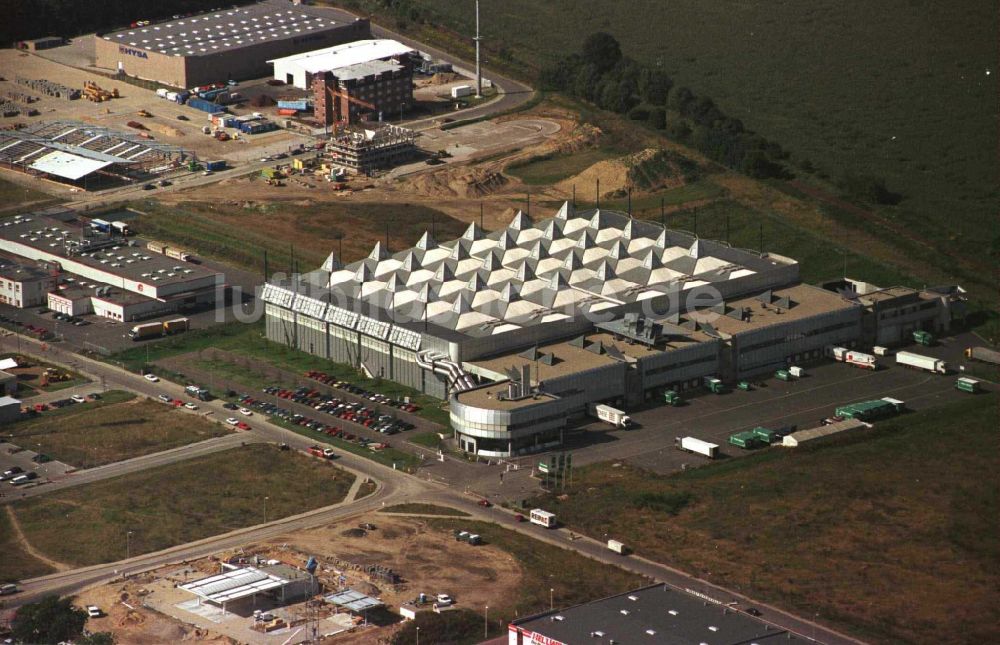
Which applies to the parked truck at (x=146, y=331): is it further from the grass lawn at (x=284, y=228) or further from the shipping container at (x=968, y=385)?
the shipping container at (x=968, y=385)

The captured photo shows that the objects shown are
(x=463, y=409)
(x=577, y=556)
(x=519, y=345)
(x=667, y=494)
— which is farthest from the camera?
(x=519, y=345)

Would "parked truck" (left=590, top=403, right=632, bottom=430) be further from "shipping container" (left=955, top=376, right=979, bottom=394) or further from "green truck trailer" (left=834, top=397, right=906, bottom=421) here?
"shipping container" (left=955, top=376, right=979, bottom=394)

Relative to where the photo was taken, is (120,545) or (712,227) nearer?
(120,545)

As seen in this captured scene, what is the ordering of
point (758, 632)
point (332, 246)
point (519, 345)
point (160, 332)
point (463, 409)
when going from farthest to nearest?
point (332, 246) < point (160, 332) < point (519, 345) < point (463, 409) < point (758, 632)

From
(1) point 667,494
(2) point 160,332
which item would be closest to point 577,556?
(1) point 667,494

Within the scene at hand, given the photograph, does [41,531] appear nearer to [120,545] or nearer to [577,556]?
[120,545]
